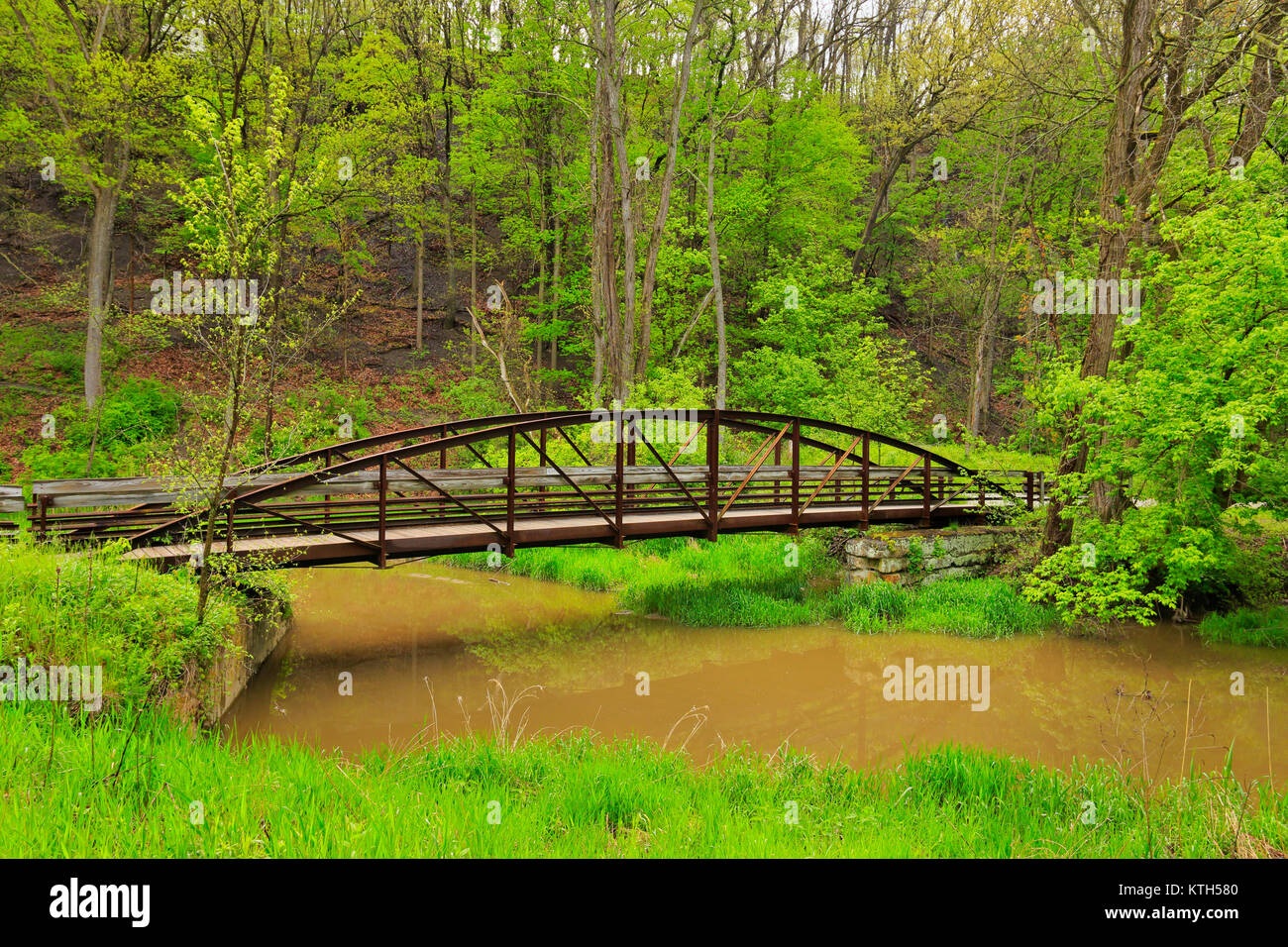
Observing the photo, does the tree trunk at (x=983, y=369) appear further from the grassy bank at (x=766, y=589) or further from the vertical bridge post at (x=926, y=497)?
the grassy bank at (x=766, y=589)

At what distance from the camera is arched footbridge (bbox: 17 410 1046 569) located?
26.8ft

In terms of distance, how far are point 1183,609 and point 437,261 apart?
2643 centimetres

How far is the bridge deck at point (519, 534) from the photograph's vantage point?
27.2 ft

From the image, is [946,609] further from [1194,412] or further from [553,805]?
[553,805]

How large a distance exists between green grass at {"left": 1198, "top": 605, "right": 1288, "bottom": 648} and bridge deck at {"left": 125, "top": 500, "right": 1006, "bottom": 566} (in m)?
3.64

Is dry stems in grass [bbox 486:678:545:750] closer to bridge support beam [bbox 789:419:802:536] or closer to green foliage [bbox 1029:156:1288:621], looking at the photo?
bridge support beam [bbox 789:419:802:536]

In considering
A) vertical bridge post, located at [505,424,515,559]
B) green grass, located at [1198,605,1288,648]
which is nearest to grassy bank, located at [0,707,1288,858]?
vertical bridge post, located at [505,424,515,559]

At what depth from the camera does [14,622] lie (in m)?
5.38

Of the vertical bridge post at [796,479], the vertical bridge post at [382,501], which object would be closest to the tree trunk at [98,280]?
the vertical bridge post at [382,501]

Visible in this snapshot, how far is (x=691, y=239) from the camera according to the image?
83.3ft

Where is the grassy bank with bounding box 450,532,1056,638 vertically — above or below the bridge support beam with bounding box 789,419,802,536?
below

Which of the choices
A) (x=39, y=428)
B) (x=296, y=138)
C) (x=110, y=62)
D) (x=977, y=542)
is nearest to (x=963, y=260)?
(x=977, y=542)

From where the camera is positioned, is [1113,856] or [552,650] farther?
[552,650]

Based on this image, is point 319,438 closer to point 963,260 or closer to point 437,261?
point 437,261
